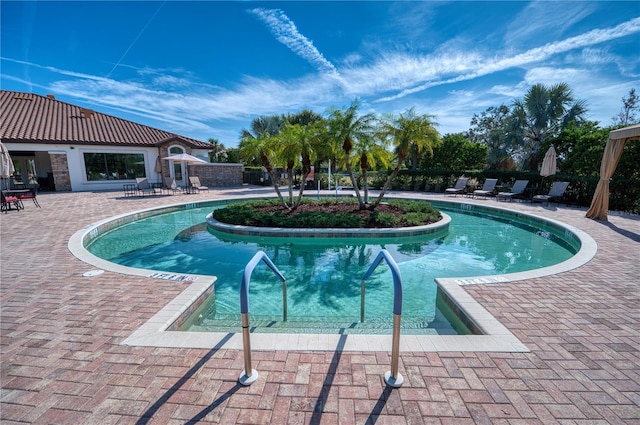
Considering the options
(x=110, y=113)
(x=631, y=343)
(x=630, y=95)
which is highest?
(x=630, y=95)

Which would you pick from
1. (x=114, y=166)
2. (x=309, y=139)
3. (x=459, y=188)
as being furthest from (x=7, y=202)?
(x=459, y=188)

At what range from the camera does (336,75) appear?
50.6ft

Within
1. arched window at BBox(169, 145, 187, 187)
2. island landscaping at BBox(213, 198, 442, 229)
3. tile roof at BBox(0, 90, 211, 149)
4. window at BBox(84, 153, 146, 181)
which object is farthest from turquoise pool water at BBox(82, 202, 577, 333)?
tile roof at BBox(0, 90, 211, 149)

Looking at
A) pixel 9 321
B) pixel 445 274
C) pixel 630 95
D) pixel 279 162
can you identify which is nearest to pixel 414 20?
pixel 279 162

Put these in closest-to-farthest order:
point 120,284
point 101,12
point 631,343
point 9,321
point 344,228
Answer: point 631,343 < point 9,321 < point 120,284 < point 344,228 < point 101,12

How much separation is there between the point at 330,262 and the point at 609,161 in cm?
1008

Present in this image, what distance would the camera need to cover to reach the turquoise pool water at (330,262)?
462cm

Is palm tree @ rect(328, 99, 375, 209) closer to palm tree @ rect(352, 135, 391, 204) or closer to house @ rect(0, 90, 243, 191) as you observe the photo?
palm tree @ rect(352, 135, 391, 204)

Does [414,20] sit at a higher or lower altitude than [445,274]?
higher

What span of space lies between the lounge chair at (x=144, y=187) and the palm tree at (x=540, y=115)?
24246 mm

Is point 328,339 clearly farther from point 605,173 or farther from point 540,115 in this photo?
point 540,115

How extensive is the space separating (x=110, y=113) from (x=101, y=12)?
1705 cm

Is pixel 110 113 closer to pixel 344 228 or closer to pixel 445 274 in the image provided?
pixel 344 228

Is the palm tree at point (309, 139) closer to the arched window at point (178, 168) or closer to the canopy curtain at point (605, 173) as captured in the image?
the canopy curtain at point (605, 173)
